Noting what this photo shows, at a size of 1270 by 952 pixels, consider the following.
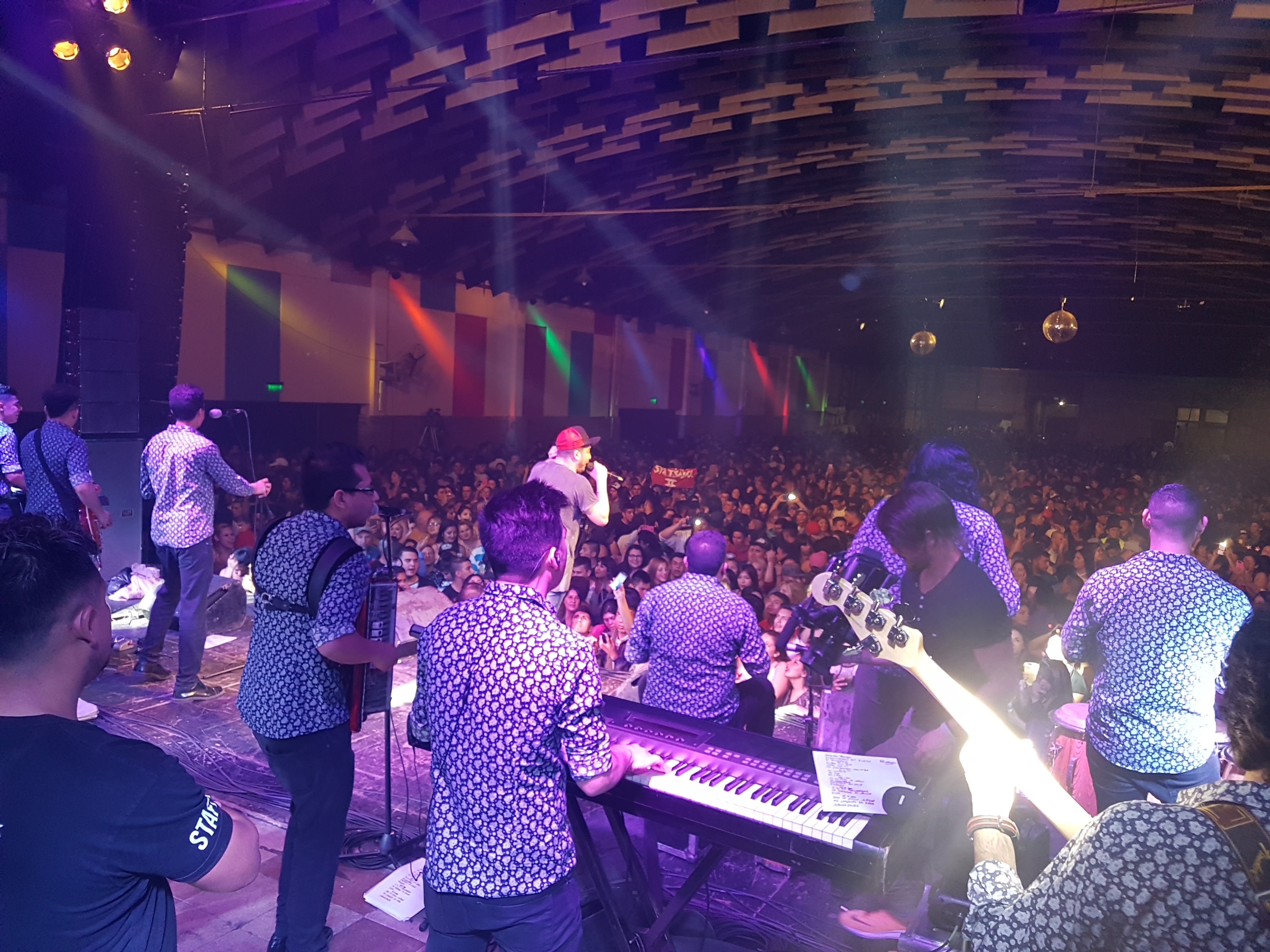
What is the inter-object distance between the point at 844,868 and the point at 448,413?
1341 centimetres

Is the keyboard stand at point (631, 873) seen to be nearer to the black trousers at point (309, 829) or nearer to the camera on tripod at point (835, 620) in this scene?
the camera on tripod at point (835, 620)

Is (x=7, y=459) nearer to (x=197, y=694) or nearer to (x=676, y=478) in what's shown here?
(x=197, y=694)

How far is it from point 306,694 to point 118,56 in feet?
18.0

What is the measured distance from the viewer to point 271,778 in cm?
402

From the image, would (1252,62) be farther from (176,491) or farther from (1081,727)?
(176,491)

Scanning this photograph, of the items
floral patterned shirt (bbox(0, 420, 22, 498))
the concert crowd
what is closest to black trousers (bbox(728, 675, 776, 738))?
the concert crowd

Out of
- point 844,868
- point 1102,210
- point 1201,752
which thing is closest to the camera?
point 844,868

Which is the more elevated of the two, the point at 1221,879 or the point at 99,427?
the point at 99,427

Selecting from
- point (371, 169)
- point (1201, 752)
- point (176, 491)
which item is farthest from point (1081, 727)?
point (371, 169)

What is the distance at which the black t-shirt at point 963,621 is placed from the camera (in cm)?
265

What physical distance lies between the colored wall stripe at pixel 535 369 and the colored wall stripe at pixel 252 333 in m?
5.55

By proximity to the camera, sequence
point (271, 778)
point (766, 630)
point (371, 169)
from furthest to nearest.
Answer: point (371, 169), point (766, 630), point (271, 778)

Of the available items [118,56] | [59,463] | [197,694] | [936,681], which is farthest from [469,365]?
[936,681]

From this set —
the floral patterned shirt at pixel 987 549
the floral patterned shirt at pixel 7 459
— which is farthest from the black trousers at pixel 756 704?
the floral patterned shirt at pixel 7 459
